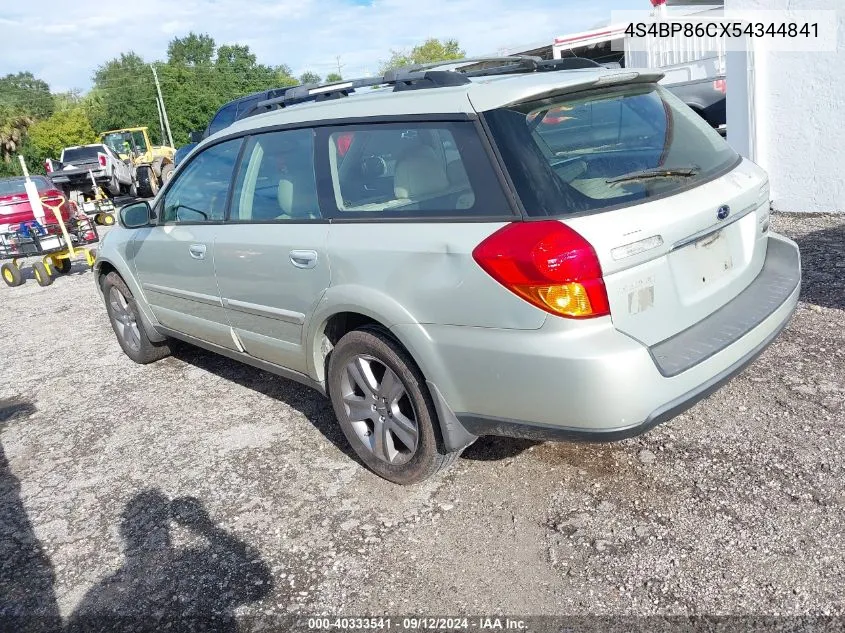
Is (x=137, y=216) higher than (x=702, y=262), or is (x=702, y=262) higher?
(x=137, y=216)

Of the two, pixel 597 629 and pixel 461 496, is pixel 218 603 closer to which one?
pixel 461 496

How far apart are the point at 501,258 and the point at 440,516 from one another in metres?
1.24

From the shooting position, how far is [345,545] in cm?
307

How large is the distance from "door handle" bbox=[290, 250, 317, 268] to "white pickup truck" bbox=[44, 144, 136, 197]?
1658 centimetres

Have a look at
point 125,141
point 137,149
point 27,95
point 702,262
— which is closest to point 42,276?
point 702,262

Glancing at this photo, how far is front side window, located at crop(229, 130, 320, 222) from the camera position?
362cm

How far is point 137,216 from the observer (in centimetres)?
497

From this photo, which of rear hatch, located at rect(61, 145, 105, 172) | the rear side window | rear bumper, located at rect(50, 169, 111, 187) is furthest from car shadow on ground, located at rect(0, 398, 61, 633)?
rear hatch, located at rect(61, 145, 105, 172)

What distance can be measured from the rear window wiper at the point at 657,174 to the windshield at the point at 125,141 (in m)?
26.1

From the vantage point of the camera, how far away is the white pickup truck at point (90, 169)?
750 inches

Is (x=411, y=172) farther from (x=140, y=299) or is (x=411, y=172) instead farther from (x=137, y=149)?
(x=137, y=149)

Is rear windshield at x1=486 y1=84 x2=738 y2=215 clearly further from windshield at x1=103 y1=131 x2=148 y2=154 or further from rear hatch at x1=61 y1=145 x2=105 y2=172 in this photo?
windshield at x1=103 y1=131 x2=148 y2=154

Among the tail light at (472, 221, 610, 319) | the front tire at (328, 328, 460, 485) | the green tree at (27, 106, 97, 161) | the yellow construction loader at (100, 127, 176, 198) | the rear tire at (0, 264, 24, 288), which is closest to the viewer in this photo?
the tail light at (472, 221, 610, 319)

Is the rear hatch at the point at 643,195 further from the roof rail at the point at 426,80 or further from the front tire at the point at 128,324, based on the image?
the front tire at the point at 128,324
